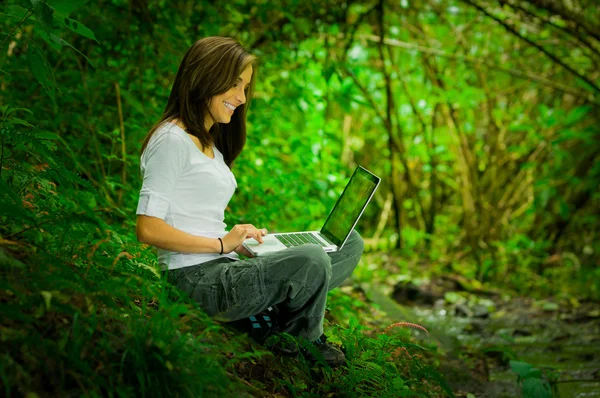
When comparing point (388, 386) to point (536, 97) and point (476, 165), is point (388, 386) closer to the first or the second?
point (476, 165)

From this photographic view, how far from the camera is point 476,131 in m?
8.41

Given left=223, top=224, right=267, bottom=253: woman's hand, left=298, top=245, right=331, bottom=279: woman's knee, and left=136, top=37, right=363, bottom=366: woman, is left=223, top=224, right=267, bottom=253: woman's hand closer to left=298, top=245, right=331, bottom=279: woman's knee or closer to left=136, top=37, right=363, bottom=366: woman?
left=136, top=37, right=363, bottom=366: woman

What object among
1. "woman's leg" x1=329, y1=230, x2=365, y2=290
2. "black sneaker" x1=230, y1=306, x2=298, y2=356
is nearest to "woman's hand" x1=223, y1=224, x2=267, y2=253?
"black sneaker" x1=230, y1=306, x2=298, y2=356

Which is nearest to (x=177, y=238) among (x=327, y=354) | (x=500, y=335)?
(x=327, y=354)

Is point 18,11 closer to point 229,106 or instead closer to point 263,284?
point 229,106

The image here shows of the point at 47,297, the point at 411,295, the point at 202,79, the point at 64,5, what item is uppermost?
the point at 64,5

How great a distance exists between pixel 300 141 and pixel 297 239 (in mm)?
2599

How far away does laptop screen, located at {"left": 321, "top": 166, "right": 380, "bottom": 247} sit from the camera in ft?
9.28

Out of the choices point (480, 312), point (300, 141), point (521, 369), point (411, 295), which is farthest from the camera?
point (411, 295)

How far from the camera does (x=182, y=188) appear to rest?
2.49 metres

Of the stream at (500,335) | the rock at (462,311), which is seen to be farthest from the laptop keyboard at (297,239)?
the rock at (462,311)

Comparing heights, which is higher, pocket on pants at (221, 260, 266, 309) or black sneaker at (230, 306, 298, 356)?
pocket on pants at (221, 260, 266, 309)

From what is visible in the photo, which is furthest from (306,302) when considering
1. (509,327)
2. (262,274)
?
(509,327)

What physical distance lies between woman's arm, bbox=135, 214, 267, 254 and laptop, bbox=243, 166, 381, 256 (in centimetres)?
16
